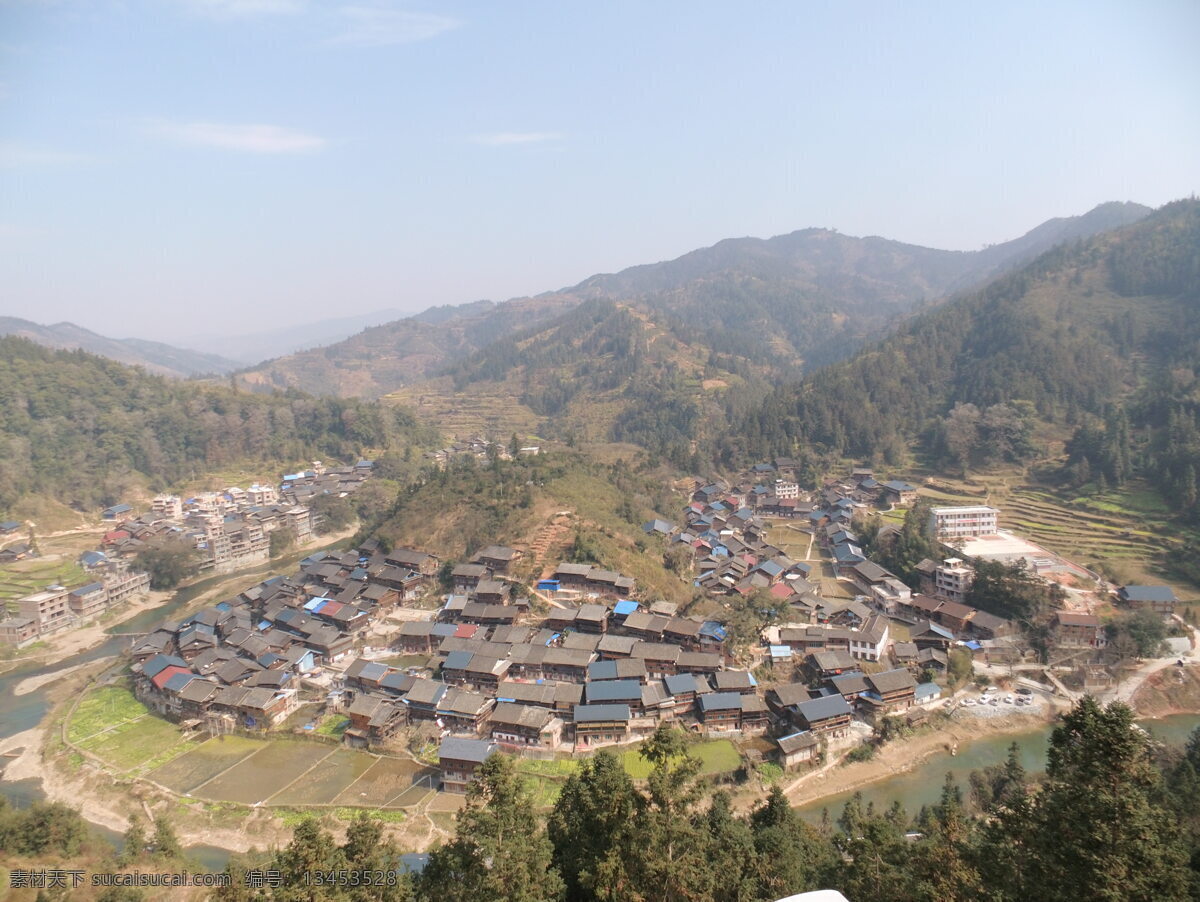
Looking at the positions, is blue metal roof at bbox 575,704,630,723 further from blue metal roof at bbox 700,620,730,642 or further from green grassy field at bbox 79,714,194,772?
green grassy field at bbox 79,714,194,772

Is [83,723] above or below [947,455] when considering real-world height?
below

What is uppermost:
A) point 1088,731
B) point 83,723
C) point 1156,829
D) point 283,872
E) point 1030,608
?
point 1088,731

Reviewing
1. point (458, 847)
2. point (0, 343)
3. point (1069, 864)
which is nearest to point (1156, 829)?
point (1069, 864)

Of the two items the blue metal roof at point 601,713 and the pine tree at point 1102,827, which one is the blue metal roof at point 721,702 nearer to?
the blue metal roof at point 601,713

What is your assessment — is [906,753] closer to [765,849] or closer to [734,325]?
[765,849]

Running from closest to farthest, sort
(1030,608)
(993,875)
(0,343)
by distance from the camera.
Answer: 1. (993,875)
2. (1030,608)
3. (0,343)

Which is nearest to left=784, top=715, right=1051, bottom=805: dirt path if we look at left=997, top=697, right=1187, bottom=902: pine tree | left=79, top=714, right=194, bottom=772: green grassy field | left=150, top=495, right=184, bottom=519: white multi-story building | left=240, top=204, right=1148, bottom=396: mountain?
left=997, top=697, right=1187, bottom=902: pine tree

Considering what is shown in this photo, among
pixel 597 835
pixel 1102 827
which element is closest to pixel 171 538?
Result: pixel 597 835

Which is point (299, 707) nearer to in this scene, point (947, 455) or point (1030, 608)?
point (1030, 608)
